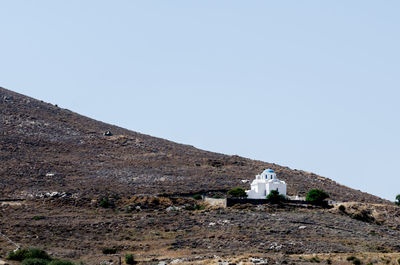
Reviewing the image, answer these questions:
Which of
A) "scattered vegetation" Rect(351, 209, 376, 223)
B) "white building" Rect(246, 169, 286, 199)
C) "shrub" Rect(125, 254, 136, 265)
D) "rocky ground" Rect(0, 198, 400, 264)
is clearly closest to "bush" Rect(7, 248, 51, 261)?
"rocky ground" Rect(0, 198, 400, 264)

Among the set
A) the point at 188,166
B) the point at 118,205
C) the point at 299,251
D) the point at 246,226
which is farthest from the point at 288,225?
the point at 188,166

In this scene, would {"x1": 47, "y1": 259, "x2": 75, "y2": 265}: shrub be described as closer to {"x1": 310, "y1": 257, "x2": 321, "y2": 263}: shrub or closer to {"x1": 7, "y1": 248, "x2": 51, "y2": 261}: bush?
{"x1": 7, "y1": 248, "x2": 51, "y2": 261}: bush

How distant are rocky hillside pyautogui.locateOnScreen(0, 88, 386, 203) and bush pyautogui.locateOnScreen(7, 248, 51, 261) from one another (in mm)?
25621

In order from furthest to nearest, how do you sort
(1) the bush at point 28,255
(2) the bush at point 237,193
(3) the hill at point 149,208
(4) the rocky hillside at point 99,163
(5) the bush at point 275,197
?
1. (4) the rocky hillside at point 99,163
2. (2) the bush at point 237,193
3. (5) the bush at point 275,197
4. (3) the hill at point 149,208
5. (1) the bush at point 28,255

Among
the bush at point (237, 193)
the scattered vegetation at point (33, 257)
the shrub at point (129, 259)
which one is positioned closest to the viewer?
the scattered vegetation at point (33, 257)

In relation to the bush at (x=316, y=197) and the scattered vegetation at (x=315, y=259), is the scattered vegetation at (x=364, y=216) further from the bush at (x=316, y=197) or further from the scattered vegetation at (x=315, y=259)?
the scattered vegetation at (x=315, y=259)

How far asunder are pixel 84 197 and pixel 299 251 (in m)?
27.7

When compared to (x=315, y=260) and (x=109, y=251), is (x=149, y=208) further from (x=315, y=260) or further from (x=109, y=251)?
(x=315, y=260)

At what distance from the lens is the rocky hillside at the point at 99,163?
93312 mm

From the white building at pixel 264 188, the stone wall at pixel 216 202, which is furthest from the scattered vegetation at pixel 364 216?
the stone wall at pixel 216 202

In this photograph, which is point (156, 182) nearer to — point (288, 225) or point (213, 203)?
point (213, 203)

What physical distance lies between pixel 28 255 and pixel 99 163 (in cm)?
4278

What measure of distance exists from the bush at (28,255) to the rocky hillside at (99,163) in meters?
25.6

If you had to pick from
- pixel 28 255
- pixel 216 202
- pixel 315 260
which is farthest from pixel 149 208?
pixel 315 260
